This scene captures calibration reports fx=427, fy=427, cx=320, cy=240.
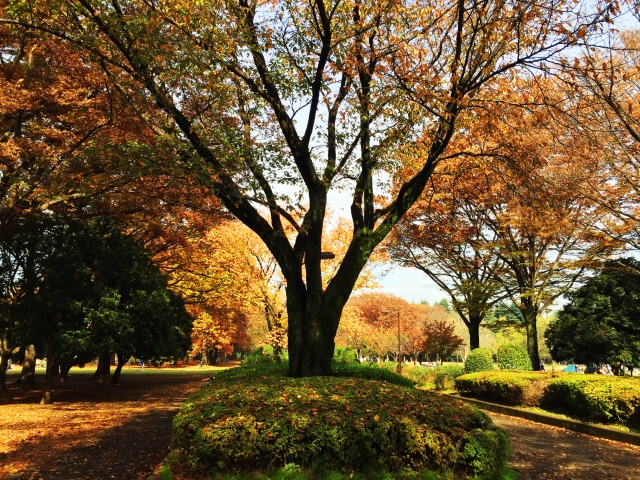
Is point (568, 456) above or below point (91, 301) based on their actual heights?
below

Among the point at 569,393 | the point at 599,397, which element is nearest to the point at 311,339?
the point at 599,397

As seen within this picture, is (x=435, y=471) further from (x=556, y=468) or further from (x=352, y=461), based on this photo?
(x=556, y=468)

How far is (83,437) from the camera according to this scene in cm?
761

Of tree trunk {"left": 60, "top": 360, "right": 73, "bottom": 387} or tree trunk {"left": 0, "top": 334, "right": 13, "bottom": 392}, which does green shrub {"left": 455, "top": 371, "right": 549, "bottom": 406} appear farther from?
tree trunk {"left": 0, "top": 334, "right": 13, "bottom": 392}

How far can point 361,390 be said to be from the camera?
5.75 m

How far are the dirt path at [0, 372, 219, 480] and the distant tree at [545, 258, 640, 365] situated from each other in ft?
63.0

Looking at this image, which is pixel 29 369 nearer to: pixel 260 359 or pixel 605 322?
pixel 260 359

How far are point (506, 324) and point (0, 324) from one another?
20.3 m

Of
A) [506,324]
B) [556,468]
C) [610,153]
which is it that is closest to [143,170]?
[556,468]

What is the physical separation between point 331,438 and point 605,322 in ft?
71.1

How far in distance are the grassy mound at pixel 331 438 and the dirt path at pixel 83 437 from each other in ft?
5.16

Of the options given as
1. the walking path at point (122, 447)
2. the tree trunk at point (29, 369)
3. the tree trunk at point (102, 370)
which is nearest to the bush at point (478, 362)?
the walking path at point (122, 447)

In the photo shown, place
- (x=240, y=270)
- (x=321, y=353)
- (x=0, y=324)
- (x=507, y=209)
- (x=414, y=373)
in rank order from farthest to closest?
(x=240, y=270), (x=414, y=373), (x=507, y=209), (x=0, y=324), (x=321, y=353)

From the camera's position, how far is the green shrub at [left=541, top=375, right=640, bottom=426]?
8.31 meters
